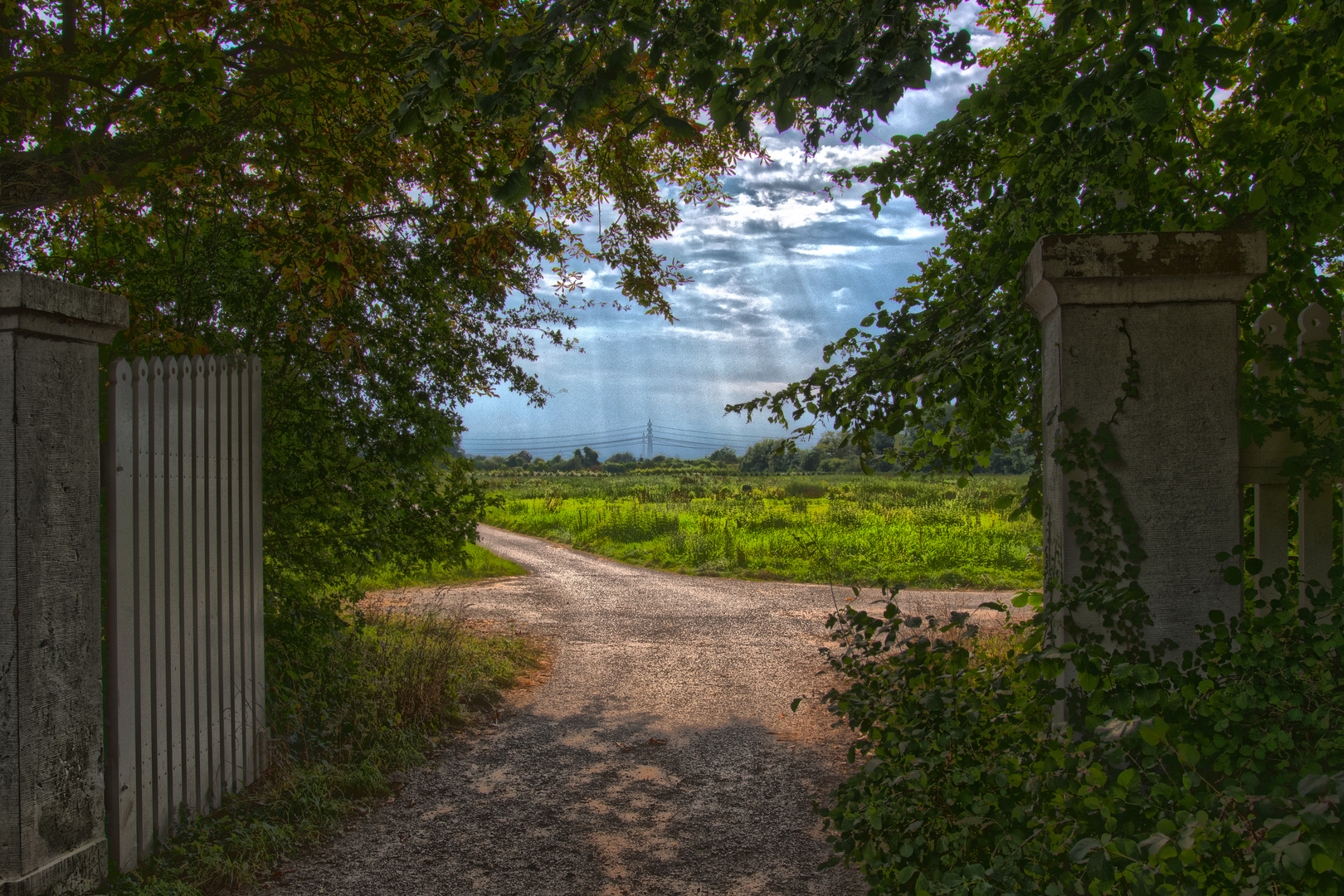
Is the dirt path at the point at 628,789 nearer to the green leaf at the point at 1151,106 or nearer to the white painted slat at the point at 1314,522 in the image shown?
the white painted slat at the point at 1314,522

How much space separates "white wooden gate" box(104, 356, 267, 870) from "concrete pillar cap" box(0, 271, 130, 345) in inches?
7.3

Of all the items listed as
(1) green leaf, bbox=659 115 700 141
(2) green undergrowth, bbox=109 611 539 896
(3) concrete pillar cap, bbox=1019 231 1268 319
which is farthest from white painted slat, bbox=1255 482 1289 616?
(2) green undergrowth, bbox=109 611 539 896

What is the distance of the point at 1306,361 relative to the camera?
8.86ft

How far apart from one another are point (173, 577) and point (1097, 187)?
4.55 meters

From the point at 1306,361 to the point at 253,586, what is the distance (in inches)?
203

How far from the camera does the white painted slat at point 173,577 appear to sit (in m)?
3.77

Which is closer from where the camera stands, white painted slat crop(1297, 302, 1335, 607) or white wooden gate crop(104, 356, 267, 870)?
white painted slat crop(1297, 302, 1335, 607)

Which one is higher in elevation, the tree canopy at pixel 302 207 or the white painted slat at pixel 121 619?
the tree canopy at pixel 302 207

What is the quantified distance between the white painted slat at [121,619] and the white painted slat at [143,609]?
0.08 ft

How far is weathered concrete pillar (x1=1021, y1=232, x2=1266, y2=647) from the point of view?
2.64 m

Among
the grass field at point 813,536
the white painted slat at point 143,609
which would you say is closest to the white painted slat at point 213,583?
the white painted slat at point 143,609

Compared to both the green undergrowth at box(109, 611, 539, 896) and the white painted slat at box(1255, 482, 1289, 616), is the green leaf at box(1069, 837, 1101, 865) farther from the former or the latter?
the green undergrowth at box(109, 611, 539, 896)

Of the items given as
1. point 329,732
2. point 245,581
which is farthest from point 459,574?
point 245,581

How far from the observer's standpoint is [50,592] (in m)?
3.21
